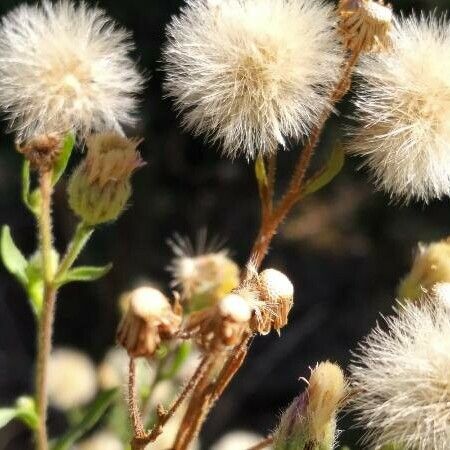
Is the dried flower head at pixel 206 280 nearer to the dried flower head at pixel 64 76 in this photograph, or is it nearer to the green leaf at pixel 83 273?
the green leaf at pixel 83 273

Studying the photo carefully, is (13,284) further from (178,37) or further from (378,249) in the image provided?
(178,37)

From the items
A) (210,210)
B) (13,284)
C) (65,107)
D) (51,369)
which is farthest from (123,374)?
(13,284)

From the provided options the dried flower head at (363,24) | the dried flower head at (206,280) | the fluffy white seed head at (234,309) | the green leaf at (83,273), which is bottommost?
the dried flower head at (206,280)

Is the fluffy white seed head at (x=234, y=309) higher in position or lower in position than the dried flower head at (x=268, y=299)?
higher

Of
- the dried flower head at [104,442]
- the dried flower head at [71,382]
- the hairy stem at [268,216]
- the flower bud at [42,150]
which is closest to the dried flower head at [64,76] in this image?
the flower bud at [42,150]

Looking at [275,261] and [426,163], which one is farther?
[275,261]
